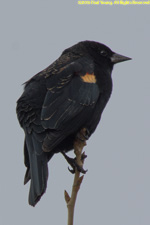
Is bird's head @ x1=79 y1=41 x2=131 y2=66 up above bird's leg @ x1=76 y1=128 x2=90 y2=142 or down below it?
above

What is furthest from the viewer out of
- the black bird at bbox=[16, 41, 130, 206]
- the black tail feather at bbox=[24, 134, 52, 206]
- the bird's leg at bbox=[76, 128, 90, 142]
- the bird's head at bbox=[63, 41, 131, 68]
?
the bird's head at bbox=[63, 41, 131, 68]

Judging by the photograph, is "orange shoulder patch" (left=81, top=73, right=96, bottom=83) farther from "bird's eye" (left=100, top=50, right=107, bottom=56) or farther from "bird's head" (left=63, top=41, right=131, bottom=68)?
"bird's eye" (left=100, top=50, right=107, bottom=56)

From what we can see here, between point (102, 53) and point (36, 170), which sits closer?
point (36, 170)

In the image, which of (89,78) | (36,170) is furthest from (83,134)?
(89,78)

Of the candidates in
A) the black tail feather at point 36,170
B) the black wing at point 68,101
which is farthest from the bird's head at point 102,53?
the black tail feather at point 36,170

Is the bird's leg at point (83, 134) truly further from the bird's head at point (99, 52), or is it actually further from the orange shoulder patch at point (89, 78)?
the bird's head at point (99, 52)

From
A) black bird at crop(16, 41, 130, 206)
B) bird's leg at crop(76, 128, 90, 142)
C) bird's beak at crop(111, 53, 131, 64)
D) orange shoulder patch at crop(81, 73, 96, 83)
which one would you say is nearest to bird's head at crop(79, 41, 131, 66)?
bird's beak at crop(111, 53, 131, 64)

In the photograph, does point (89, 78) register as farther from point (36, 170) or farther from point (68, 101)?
point (36, 170)

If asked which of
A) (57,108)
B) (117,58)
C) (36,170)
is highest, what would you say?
(117,58)

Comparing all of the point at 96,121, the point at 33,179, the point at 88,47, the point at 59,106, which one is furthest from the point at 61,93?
the point at 88,47

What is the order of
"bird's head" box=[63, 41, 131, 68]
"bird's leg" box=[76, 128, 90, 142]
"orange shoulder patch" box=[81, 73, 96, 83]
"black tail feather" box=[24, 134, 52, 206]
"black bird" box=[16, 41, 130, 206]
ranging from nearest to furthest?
1. "black tail feather" box=[24, 134, 52, 206]
2. "black bird" box=[16, 41, 130, 206]
3. "bird's leg" box=[76, 128, 90, 142]
4. "orange shoulder patch" box=[81, 73, 96, 83]
5. "bird's head" box=[63, 41, 131, 68]
